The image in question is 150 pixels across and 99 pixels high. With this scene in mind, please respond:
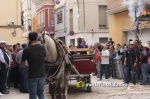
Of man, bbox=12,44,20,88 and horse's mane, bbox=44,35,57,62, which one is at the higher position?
horse's mane, bbox=44,35,57,62

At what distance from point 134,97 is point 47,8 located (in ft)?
112

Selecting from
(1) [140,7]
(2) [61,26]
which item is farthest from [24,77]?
(2) [61,26]

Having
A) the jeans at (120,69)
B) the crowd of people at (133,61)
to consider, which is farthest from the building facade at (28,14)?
the jeans at (120,69)

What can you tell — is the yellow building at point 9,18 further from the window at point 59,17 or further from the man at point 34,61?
the window at point 59,17

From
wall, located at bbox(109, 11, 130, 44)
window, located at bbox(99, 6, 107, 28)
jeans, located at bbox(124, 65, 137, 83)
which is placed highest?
window, located at bbox(99, 6, 107, 28)

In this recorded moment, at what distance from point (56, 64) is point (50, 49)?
1.57 feet

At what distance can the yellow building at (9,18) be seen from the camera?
2220 centimetres

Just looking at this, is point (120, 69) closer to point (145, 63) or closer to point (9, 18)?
point (145, 63)

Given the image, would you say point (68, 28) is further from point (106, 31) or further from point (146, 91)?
point (146, 91)

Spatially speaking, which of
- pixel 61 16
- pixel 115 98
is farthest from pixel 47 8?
pixel 115 98

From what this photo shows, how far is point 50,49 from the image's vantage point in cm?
883

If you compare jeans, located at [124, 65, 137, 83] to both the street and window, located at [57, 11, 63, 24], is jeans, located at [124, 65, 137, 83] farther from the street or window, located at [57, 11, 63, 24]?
window, located at [57, 11, 63, 24]

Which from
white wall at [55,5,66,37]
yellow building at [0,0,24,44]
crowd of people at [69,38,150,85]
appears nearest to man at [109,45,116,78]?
crowd of people at [69,38,150,85]

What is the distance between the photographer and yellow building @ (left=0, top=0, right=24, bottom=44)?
72.8 ft
